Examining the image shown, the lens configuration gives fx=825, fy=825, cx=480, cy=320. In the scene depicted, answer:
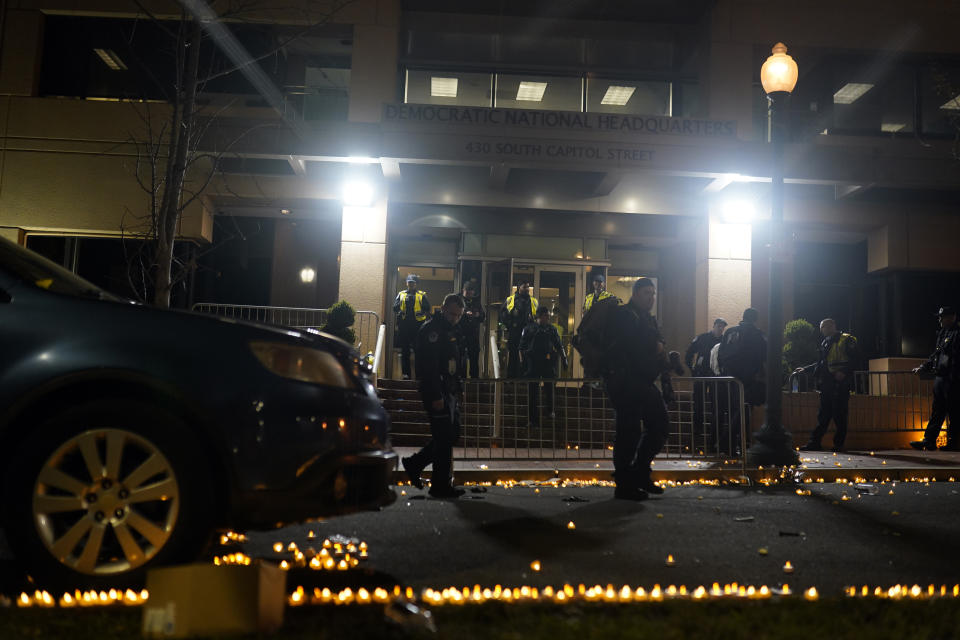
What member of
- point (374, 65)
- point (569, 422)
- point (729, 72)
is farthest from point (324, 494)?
point (729, 72)

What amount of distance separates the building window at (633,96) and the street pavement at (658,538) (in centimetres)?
1226

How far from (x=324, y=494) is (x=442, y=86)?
50.7ft

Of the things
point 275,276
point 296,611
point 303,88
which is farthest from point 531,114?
point 296,611

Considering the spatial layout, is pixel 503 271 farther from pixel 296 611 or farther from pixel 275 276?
pixel 296 611

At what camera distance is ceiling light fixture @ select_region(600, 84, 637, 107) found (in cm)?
1828

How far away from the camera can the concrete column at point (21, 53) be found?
16.5 m

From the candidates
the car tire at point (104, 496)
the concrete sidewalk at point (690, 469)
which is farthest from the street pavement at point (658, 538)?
the car tire at point (104, 496)

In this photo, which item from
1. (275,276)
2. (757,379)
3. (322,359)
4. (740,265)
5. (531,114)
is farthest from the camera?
(275,276)

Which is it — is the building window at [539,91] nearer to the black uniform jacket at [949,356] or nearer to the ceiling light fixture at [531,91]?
the ceiling light fixture at [531,91]

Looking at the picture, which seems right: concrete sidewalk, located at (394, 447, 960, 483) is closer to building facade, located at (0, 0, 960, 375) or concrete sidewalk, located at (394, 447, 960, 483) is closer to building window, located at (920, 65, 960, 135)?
building facade, located at (0, 0, 960, 375)

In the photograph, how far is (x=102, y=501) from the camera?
139 inches

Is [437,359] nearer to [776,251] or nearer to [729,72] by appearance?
[776,251]

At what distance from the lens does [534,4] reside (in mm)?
18031

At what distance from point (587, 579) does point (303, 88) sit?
1535 cm
